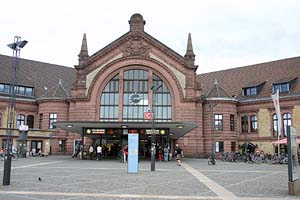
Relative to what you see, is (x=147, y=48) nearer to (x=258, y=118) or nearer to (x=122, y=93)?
(x=122, y=93)

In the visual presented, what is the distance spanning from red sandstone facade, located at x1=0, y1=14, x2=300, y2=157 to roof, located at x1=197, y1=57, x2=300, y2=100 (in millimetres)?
210

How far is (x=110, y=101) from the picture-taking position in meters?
50.5

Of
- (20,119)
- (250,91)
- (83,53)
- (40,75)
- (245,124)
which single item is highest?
(83,53)

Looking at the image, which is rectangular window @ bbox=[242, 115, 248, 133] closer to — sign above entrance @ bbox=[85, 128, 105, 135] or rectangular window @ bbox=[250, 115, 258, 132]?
rectangular window @ bbox=[250, 115, 258, 132]

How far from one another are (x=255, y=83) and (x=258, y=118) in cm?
633

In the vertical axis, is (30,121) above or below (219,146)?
above

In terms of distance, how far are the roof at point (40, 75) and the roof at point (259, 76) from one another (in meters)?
24.6

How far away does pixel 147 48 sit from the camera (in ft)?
165

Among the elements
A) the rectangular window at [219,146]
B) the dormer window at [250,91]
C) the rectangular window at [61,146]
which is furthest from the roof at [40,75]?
the dormer window at [250,91]

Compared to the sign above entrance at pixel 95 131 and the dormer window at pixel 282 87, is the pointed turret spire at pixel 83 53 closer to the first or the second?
the sign above entrance at pixel 95 131

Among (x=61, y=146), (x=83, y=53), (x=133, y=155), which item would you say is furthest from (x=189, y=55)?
(x=133, y=155)

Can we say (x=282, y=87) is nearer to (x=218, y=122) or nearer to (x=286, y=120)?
(x=286, y=120)

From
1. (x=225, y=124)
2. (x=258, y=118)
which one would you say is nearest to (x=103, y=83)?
(x=225, y=124)

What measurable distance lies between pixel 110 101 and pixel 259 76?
24.8 meters
